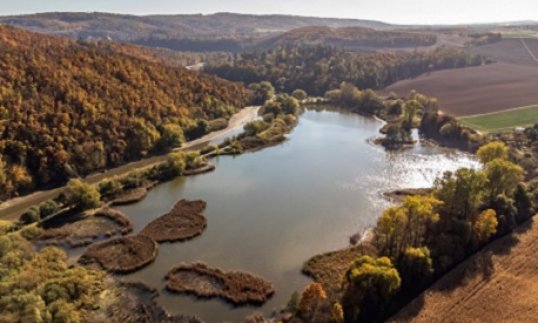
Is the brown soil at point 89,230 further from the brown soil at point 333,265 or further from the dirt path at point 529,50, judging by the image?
the dirt path at point 529,50

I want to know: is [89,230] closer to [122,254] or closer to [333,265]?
[122,254]

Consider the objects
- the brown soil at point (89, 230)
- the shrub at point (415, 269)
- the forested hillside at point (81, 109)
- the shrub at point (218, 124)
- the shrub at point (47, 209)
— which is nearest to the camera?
the shrub at point (415, 269)

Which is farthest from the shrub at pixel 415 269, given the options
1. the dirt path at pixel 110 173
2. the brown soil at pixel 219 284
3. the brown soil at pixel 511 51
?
the brown soil at pixel 511 51

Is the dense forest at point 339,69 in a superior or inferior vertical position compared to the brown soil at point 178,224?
superior

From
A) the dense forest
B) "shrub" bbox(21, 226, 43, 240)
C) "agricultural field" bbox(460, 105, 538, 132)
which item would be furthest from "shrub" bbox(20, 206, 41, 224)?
the dense forest

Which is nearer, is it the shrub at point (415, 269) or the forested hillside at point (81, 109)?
the shrub at point (415, 269)

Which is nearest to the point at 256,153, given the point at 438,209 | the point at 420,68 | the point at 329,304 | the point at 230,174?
the point at 230,174

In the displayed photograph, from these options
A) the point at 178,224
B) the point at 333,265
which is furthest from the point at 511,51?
the point at 178,224
